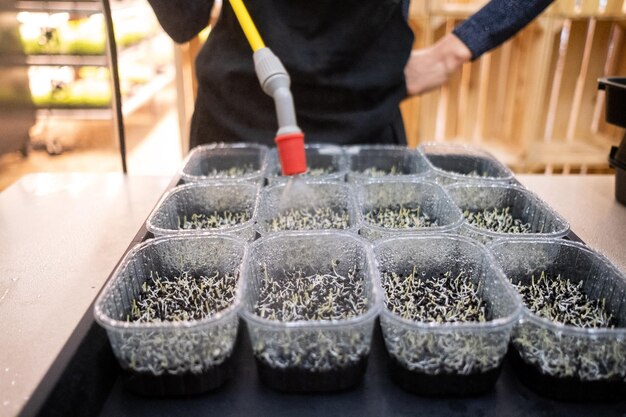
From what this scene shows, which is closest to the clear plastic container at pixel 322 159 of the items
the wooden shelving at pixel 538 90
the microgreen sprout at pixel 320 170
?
the microgreen sprout at pixel 320 170

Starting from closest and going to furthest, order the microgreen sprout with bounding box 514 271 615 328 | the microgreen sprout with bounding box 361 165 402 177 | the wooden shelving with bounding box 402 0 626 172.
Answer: the microgreen sprout with bounding box 514 271 615 328 → the microgreen sprout with bounding box 361 165 402 177 → the wooden shelving with bounding box 402 0 626 172

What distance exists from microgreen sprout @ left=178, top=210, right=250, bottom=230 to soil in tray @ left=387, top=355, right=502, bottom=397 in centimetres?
58

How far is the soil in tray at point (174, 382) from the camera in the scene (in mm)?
691

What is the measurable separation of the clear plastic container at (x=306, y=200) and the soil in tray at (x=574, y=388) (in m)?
0.51

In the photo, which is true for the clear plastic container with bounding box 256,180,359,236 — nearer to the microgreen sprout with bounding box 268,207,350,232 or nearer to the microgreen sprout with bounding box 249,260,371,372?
the microgreen sprout with bounding box 268,207,350,232

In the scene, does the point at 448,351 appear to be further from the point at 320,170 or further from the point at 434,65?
the point at 434,65

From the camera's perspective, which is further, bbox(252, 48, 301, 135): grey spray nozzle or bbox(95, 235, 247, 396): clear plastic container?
bbox(252, 48, 301, 135): grey spray nozzle

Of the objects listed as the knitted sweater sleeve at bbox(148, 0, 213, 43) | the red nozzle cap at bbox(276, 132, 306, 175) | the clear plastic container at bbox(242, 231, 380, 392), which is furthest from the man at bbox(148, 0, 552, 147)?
the clear plastic container at bbox(242, 231, 380, 392)

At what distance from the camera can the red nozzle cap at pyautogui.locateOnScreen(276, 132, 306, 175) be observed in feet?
3.08

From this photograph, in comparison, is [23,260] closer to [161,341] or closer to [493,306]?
[161,341]

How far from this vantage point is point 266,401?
27.4 inches

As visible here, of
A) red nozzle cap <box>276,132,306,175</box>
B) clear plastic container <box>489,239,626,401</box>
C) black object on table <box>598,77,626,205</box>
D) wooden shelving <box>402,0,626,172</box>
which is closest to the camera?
clear plastic container <box>489,239,626,401</box>

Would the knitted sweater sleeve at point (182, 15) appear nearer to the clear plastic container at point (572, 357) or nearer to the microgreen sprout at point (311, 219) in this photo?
the microgreen sprout at point (311, 219)

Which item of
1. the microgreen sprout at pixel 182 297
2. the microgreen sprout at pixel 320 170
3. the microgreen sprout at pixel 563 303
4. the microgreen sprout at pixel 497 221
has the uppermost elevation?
the microgreen sprout at pixel 320 170
